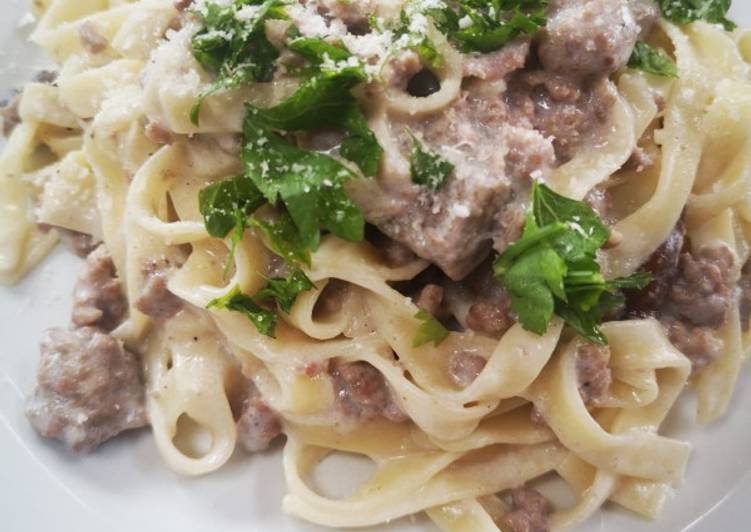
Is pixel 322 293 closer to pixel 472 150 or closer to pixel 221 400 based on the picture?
pixel 221 400

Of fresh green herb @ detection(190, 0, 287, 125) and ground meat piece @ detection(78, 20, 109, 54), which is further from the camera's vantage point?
ground meat piece @ detection(78, 20, 109, 54)

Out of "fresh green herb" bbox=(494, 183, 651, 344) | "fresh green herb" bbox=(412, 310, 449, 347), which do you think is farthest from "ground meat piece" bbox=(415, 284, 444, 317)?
"fresh green herb" bbox=(494, 183, 651, 344)

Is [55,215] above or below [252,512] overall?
above

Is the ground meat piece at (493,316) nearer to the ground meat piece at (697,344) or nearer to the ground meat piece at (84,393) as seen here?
the ground meat piece at (697,344)

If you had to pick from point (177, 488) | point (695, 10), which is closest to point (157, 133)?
point (177, 488)

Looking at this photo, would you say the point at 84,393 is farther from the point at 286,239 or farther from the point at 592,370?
the point at 592,370

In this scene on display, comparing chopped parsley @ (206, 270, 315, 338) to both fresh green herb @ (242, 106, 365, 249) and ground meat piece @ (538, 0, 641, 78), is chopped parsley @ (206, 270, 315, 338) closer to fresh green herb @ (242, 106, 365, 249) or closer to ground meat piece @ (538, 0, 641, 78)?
fresh green herb @ (242, 106, 365, 249)

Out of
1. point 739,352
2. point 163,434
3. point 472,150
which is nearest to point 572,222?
point 472,150
